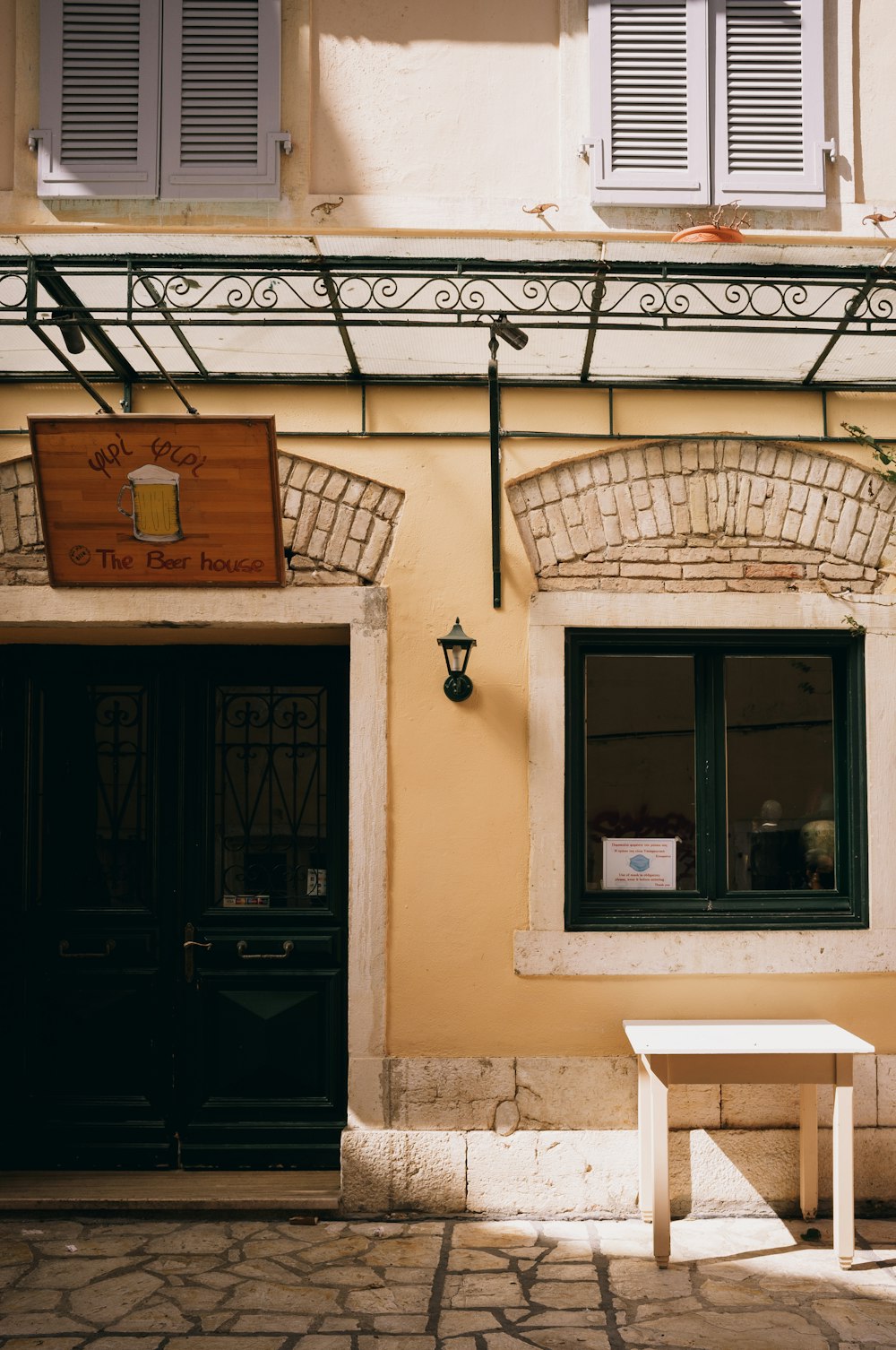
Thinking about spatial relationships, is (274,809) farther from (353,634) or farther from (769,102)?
(769,102)

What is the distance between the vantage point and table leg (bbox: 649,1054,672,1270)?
4.49m

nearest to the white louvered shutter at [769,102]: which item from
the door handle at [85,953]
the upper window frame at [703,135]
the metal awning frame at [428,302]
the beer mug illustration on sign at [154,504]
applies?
the upper window frame at [703,135]

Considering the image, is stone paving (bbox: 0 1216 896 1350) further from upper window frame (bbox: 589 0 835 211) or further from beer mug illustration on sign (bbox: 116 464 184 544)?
upper window frame (bbox: 589 0 835 211)

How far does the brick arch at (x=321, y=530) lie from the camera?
209 inches

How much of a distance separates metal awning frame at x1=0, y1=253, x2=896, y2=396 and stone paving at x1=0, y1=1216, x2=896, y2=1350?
367 cm

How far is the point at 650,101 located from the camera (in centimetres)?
552

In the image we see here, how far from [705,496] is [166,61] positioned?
344cm

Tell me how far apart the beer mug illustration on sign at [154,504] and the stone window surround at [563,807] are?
5.63ft

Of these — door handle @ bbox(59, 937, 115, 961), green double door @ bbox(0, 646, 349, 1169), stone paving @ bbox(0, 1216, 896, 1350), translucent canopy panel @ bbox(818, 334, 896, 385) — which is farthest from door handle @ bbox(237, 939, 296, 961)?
translucent canopy panel @ bbox(818, 334, 896, 385)

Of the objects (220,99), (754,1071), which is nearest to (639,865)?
(754,1071)

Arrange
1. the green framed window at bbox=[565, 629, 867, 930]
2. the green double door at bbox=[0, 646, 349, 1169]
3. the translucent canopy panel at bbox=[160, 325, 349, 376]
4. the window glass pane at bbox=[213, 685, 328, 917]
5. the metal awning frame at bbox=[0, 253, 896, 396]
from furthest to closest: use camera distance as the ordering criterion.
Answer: the window glass pane at bbox=[213, 685, 328, 917] < the green double door at bbox=[0, 646, 349, 1169] < the green framed window at bbox=[565, 629, 867, 930] < the translucent canopy panel at bbox=[160, 325, 349, 376] < the metal awning frame at bbox=[0, 253, 896, 396]

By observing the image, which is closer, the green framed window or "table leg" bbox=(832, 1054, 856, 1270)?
"table leg" bbox=(832, 1054, 856, 1270)

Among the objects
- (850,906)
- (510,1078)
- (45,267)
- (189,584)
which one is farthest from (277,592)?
(850,906)

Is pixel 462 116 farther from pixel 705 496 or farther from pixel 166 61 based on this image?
pixel 705 496
